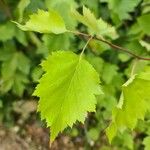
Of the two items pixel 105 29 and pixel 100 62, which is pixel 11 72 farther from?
pixel 105 29

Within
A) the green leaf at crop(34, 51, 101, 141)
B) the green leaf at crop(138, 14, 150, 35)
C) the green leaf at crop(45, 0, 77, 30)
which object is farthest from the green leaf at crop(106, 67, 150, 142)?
the green leaf at crop(138, 14, 150, 35)

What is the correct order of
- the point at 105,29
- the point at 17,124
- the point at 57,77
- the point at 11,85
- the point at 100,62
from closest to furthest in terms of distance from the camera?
the point at 57,77 → the point at 105,29 → the point at 100,62 → the point at 11,85 → the point at 17,124

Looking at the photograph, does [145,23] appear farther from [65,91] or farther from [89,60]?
[65,91]

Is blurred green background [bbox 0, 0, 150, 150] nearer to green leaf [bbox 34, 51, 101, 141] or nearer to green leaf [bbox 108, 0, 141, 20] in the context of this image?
green leaf [bbox 108, 0, 141, 20]

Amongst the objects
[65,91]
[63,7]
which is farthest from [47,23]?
[63,7]

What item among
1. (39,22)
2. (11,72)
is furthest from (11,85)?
(39,22)

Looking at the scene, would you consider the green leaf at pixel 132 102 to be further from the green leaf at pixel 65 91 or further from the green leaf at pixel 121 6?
the green leaf at pixel 121 6

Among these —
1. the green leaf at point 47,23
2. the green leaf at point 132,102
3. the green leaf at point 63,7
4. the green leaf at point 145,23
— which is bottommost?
the green leaf at point 145,23

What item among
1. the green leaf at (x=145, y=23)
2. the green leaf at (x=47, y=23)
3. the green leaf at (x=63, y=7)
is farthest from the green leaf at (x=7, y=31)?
the green leaf at (x=47, y=23)
